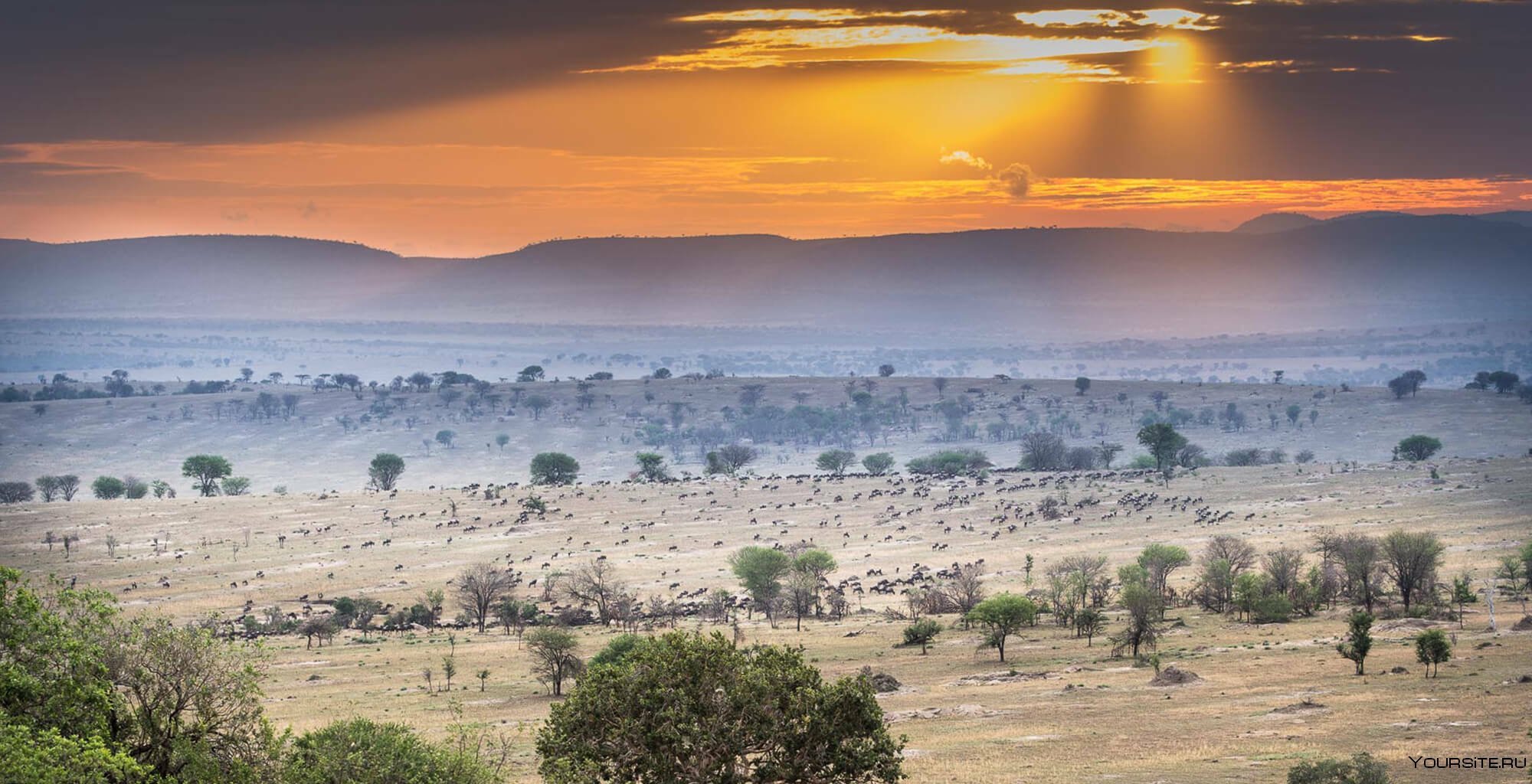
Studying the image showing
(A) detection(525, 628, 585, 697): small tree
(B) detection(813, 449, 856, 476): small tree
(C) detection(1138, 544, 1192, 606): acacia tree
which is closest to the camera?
(A) detection(525, 628, 585, 697): small tree

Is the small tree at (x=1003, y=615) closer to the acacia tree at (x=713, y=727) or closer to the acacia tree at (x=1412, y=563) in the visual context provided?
the acacia tree at (x=1412, y=563)

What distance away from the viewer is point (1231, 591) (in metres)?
79.4

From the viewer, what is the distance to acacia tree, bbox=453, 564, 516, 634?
86.3 meters

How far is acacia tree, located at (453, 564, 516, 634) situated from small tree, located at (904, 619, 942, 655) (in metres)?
27.9

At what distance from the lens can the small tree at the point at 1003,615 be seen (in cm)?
6531

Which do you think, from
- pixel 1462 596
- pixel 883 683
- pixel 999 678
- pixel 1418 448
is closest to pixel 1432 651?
pixel 999 678

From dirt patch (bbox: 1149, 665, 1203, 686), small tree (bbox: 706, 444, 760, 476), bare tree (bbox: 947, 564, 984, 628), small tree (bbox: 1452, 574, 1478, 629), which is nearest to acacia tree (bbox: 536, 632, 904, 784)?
dirt patch (bbox: 1149, 665, 1203, 686)

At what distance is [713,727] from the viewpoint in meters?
25.3

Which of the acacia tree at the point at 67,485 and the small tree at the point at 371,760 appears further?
the acacia tree at the point at 67,485

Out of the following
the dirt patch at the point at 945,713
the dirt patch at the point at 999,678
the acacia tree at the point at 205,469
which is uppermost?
the acacia tree at the point at 205,469

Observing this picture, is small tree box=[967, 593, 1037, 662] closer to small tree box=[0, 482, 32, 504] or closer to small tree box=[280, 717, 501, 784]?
small tree box=[280, 717, 501, 784]

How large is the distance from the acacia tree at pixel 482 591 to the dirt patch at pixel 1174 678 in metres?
43.7

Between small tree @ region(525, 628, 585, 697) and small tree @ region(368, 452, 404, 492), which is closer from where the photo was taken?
small tree @ region(525, 628, 585, 697)

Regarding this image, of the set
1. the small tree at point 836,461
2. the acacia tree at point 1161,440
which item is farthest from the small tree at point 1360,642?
the small tree at point 836,461
